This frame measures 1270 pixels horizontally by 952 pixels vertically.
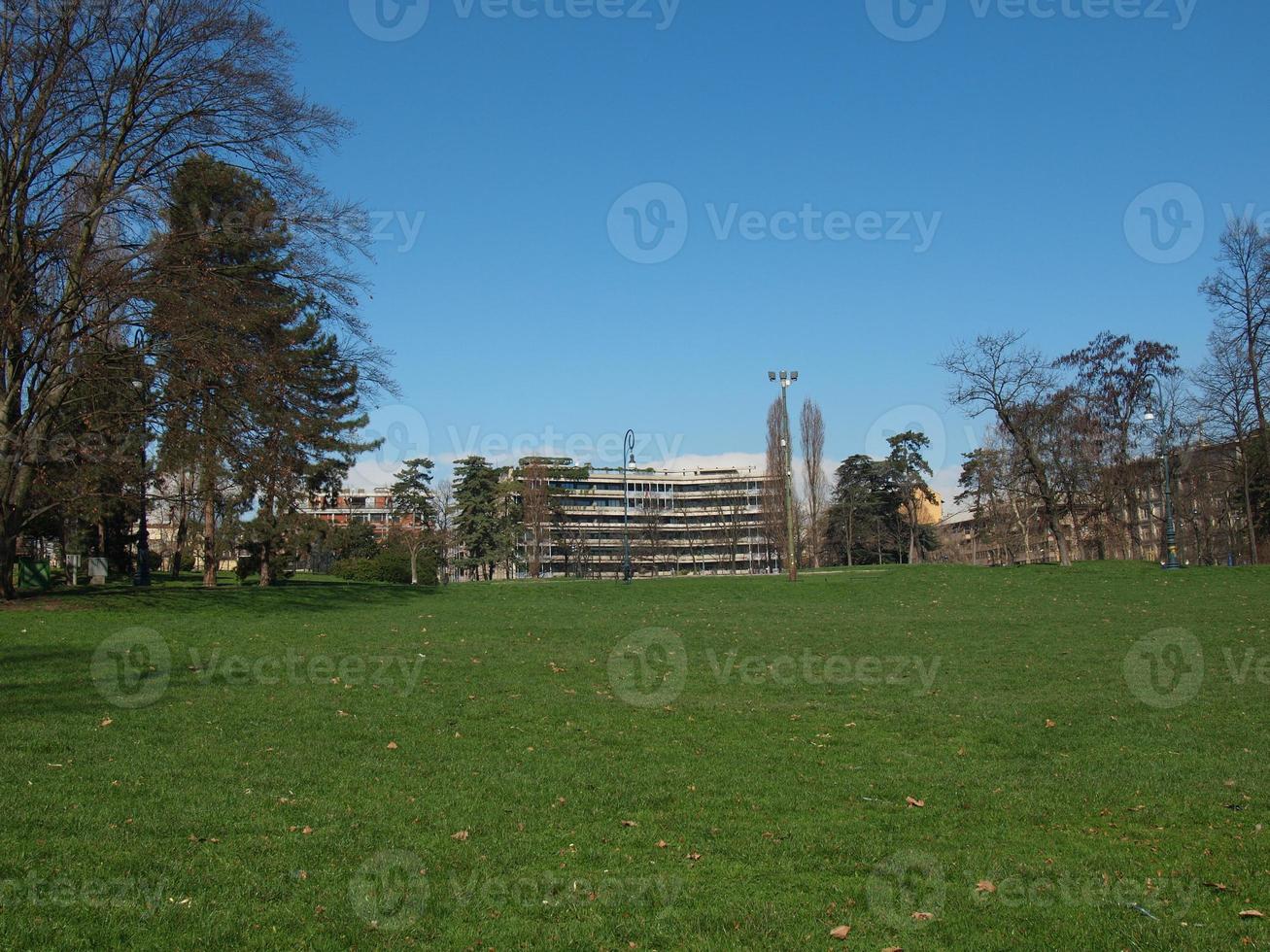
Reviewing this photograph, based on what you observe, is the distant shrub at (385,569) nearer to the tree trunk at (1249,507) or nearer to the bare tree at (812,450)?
the bare tree at (812,450)

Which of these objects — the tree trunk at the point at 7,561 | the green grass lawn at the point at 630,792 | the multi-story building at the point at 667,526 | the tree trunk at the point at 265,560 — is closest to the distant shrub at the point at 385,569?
the tree trunk at the point at 265,560

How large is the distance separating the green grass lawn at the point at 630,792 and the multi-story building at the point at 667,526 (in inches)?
3137

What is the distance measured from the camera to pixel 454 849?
6.92 metres

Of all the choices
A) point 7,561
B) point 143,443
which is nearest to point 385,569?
point 143,443

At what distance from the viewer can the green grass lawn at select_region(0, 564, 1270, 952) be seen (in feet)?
18.7

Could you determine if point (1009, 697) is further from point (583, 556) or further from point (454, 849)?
point (583, 556)

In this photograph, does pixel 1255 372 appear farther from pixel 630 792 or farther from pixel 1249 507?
pixel 630 792

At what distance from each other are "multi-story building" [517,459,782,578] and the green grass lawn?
79.7 meters

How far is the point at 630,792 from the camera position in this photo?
852cm

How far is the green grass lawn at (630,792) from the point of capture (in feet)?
18.7

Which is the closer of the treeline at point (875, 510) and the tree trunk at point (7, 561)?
the tree trunk at point (7, 561)

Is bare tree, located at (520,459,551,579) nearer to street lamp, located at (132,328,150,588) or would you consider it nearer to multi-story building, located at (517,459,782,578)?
multi-story building, located at (517,459,782,578)

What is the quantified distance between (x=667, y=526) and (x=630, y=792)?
124 meters

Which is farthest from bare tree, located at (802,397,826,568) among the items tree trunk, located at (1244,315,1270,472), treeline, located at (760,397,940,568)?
tree trunk, located at (1244,315,1270,472)
